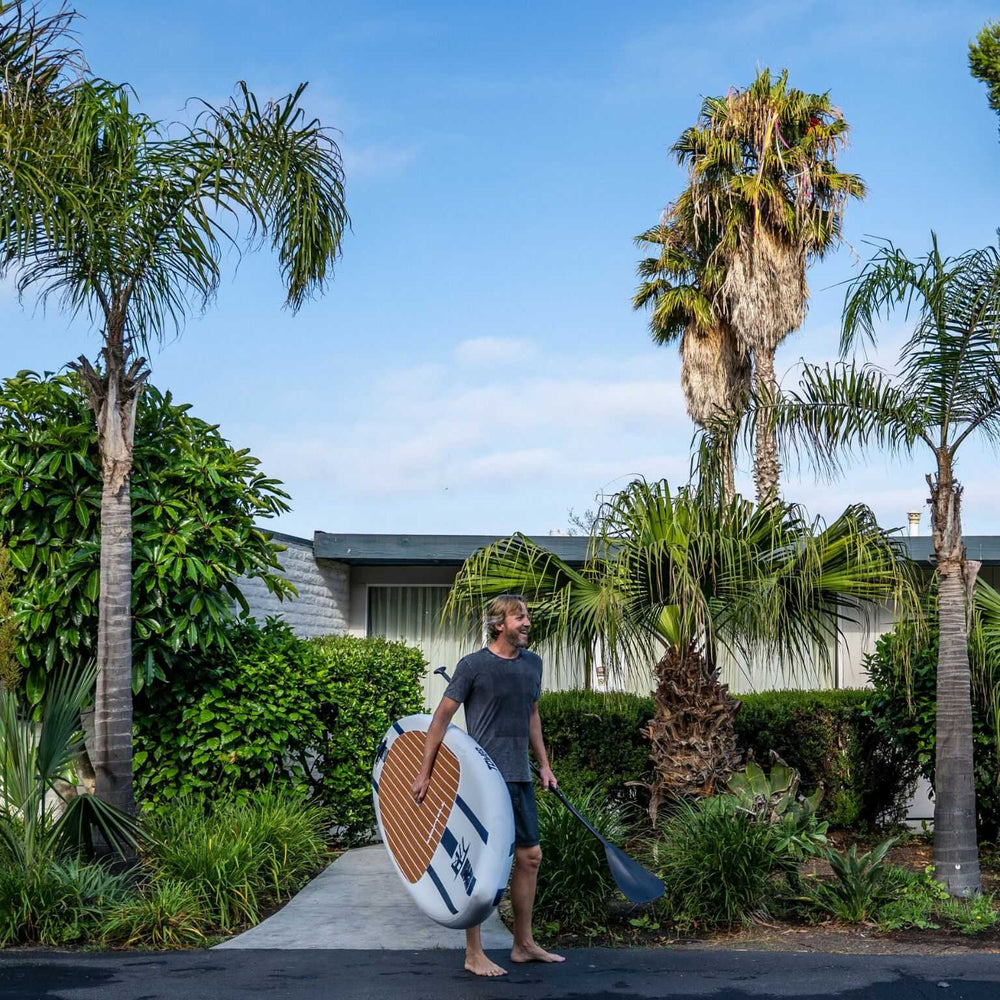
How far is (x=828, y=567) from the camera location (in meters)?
8.29

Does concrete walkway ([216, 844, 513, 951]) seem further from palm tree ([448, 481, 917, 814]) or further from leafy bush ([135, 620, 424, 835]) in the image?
palm tree ([448, 481, 917, 814])

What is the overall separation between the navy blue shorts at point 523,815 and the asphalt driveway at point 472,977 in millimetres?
651

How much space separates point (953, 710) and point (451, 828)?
372cm

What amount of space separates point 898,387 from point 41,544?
6.17m

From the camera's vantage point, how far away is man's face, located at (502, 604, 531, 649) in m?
5.83

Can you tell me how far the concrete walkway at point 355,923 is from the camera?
6523 mm

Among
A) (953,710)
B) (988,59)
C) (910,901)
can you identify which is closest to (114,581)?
(910,901)

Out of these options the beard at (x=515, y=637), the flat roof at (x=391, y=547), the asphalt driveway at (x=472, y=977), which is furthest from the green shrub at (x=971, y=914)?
the flat roof at (x=391, y=547)

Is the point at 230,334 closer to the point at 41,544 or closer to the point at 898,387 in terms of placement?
the point at 41,544

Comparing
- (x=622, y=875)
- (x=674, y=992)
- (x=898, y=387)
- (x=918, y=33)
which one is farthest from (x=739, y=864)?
(x=918, y=33)

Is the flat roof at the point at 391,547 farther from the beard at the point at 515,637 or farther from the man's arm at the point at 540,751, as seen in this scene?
the beard at the point at 515,637

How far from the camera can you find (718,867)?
6.80 m

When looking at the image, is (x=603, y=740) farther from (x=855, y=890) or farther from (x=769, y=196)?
(x=769, y=196)

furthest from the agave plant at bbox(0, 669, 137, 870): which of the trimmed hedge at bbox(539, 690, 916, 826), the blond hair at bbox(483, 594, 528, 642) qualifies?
the trimmed hedge at bbox(539, 690, 916, 826)
